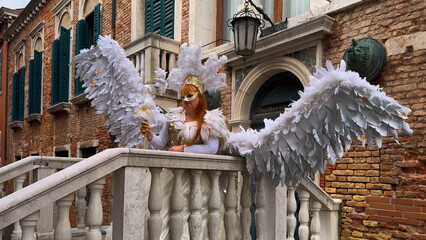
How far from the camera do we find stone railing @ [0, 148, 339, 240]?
1821 mm

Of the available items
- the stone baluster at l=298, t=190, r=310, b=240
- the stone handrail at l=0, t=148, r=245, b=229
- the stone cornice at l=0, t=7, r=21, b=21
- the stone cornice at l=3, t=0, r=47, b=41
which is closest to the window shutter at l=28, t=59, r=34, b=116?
the stone cornice at l=3, t=0, r=47, b=41

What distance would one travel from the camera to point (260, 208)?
2.74m

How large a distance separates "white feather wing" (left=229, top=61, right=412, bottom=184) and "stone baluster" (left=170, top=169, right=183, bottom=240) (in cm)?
52

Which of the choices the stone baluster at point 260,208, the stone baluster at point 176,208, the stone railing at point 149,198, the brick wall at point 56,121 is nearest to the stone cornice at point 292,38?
the stone railing at point 149,198

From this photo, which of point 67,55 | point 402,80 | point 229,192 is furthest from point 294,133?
point 67,55

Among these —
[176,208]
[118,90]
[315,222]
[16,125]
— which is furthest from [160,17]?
[16,125]

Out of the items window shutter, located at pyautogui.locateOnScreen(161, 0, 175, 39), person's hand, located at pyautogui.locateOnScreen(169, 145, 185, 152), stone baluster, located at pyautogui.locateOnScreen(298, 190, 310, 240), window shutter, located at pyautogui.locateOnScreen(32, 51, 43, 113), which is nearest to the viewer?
person's hand, located at pyautogui.locateOnScreen(169, 145, 185, 152)

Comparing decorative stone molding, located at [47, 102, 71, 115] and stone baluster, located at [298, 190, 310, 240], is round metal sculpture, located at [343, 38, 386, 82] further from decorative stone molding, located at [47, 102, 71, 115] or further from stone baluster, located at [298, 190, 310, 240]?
decorative stone molding, located at [47, 102, 71, 115]

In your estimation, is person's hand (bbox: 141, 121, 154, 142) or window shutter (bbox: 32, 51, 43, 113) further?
window shutter (bbox: 32, 51, 43, 113)

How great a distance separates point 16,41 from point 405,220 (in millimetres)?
16914

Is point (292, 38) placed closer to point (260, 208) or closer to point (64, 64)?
point (260, 208)

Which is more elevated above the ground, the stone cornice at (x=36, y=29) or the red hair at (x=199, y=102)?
the stone cornice at (x=36, y=29)

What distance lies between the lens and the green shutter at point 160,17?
24.7 feet

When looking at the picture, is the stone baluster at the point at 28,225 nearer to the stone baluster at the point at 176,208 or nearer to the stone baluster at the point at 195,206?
the stone baluster at the point at 176,208
